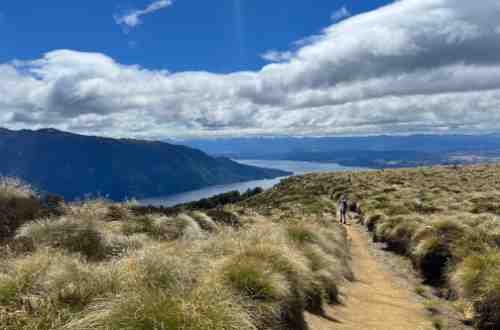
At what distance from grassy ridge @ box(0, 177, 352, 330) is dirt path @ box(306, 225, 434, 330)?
0.57m

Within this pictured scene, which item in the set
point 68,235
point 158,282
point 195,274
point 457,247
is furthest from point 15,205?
point 457,247

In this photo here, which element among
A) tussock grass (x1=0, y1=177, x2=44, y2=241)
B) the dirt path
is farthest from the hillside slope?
tussock grass (x1=0, y1=177, x2=44, y2=241)

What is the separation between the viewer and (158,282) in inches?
291

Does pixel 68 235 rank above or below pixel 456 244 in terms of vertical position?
above

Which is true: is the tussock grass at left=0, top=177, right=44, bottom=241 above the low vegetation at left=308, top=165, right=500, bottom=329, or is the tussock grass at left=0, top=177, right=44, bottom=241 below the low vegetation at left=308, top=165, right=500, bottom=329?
above

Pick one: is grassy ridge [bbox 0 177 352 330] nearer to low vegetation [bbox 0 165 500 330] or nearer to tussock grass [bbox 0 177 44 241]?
low vegetation [bbox 0 165 500 330]

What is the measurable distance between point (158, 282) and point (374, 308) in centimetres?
709

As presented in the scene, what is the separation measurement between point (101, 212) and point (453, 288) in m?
14.8

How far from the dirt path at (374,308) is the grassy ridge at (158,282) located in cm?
57

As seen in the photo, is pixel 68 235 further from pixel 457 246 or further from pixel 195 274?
pixel 457 246

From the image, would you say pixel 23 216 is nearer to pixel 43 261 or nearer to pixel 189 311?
pixel 43 261

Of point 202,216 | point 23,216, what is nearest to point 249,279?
point 23,216

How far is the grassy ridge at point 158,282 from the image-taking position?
5645 millimetres

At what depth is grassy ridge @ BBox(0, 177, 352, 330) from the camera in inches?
222
